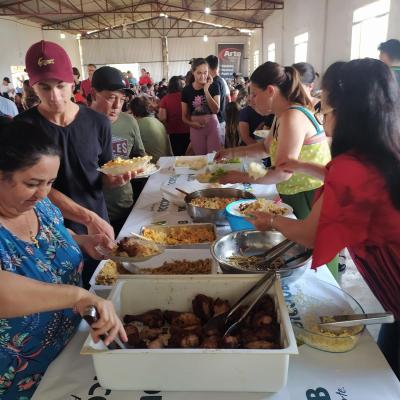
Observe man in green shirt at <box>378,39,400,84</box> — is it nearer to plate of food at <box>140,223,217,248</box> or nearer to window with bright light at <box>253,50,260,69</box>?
plate of food at <box>140,223,217,248</box>

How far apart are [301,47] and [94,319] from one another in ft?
33.4

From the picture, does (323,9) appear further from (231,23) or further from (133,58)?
(133,58)

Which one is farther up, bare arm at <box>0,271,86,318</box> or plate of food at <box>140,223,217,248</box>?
bare arm at <box>0,271,86,318</box>

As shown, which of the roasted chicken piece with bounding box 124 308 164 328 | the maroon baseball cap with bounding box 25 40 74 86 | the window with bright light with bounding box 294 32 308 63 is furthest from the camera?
the window with bright light with bounding box 294 32 308 63

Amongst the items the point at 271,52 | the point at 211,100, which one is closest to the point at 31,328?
the point at 211,100

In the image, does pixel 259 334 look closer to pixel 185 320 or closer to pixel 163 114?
pixel 185 320

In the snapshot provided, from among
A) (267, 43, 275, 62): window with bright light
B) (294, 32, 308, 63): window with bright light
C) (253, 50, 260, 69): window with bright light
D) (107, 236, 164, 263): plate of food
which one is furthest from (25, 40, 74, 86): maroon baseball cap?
(253, 50, 260, 69): window with bright light

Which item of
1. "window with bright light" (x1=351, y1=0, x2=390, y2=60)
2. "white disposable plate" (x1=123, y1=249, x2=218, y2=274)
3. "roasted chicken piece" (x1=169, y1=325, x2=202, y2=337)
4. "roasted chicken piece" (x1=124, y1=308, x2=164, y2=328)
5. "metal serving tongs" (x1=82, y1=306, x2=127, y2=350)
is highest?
"window with bright light" (x1=351, y1=0, x2=390, y2=60)

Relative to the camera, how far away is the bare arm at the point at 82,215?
1.47m

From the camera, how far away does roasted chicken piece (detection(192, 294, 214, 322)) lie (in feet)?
3.10

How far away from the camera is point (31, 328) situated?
3.12 feet

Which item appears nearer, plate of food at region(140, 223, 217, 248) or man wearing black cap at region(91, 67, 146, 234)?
plate of food at region(140, 223, 217, 248)

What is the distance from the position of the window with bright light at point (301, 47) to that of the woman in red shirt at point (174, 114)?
19.5 ft

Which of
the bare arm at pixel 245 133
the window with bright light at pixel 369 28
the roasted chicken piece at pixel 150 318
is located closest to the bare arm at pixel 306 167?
the roasted chicken piece at pixel 150 318
